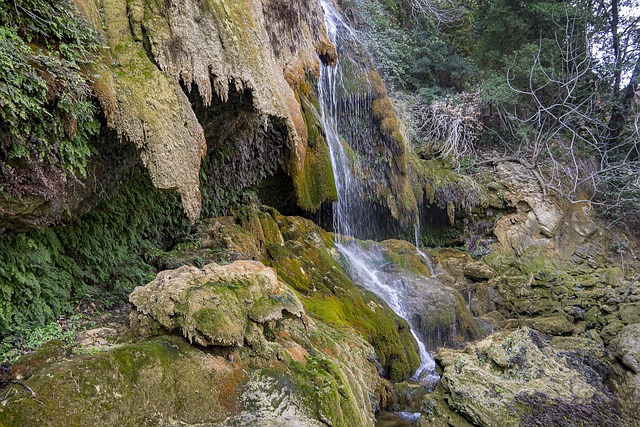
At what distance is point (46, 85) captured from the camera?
10.1ft

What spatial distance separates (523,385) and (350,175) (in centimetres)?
664

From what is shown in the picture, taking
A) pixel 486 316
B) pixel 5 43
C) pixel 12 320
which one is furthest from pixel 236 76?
pixel 486 316

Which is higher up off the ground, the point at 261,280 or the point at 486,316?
the point at 261,280

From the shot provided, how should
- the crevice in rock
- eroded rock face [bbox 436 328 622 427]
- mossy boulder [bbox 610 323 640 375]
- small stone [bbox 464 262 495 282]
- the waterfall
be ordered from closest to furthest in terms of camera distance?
eroded rock face [bbox 436 328 622 427], the crevice in rock, mossy boulder [bbox 610 323 640 375], the waterfall, small stone [bbox 464 262 495 282]

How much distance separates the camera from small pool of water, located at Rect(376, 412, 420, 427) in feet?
17.6

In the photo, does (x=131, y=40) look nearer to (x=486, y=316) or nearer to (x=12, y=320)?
(x=12, y=320)

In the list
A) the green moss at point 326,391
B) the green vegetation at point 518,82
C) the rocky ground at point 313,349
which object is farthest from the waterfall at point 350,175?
the green moss at point 326,391

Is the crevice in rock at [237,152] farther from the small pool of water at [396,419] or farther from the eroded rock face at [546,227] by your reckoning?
the eroded rock face at [546,227]

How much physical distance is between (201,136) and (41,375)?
2.44m

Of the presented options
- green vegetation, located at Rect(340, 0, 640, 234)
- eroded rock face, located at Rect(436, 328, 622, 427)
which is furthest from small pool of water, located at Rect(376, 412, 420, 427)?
green vegetation, located at Rect(340, 0, 640, 234)

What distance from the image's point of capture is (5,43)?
2.85 metres

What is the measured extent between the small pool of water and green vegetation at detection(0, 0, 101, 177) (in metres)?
4.44

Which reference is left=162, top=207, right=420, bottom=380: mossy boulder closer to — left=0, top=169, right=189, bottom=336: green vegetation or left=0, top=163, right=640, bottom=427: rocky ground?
left=0, top=163, right=640, bottom=427: rocky ground

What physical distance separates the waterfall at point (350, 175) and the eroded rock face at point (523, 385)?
→ 2.31 meters
